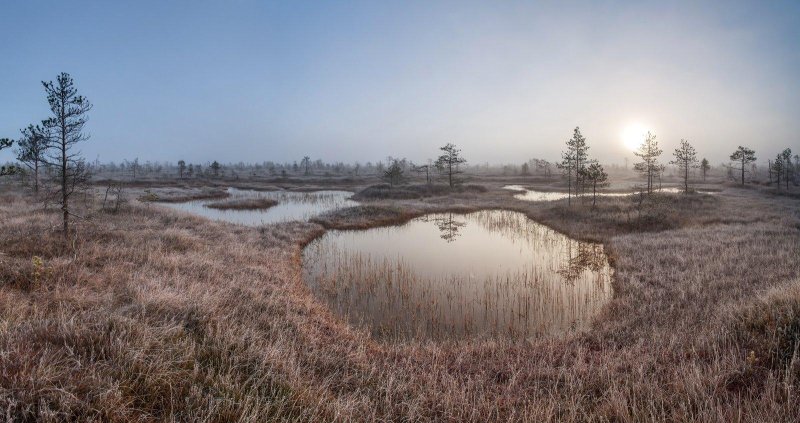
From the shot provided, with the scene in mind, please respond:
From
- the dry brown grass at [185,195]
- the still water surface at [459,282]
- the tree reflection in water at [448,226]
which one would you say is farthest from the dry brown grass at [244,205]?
the tree reflection in water at [448,226]

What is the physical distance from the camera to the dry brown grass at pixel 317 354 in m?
4.46

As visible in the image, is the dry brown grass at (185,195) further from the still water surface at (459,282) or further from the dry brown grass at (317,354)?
the dry brown grass at (317,354)

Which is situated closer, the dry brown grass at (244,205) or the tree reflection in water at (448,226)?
the tree reflection in water at (448,226)

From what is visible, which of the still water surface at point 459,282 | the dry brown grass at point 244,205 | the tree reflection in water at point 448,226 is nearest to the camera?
the still water surface at point 459,282

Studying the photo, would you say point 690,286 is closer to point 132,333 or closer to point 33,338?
point 132,333

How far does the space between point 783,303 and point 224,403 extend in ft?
35.7

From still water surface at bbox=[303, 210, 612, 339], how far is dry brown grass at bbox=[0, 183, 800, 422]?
1.24m

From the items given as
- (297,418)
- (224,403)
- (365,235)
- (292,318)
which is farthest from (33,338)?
(365,235)

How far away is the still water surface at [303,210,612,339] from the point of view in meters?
11.4

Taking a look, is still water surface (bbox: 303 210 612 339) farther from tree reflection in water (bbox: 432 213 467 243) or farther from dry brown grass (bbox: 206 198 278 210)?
dry brown grass (bbox: 206 198 278 210)

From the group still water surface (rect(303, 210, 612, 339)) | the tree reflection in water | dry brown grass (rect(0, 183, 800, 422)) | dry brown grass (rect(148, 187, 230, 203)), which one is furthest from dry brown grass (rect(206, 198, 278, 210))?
dry brown grass (rect(0, 183, 800, 422))

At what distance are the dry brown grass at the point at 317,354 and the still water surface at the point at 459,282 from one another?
4.06ft

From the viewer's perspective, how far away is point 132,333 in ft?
17.9

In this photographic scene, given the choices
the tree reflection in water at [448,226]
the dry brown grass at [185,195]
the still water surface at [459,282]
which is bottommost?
the still water surface at [459,282]
